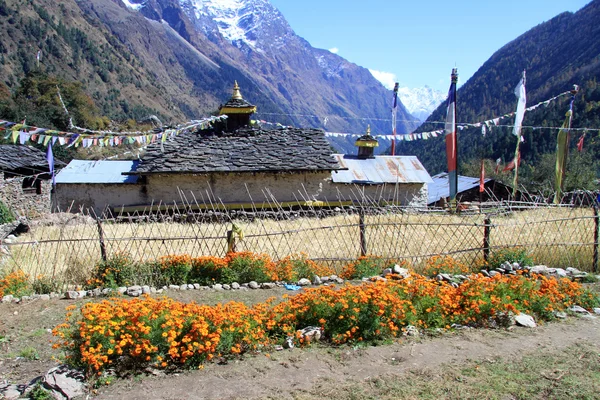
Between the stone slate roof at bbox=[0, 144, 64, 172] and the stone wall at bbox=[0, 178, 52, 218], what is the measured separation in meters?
0.68

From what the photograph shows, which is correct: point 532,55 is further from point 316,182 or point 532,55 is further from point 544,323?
point 544,323

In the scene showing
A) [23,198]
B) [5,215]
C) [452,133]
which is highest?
[452,133]

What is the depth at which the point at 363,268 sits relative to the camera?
941cm

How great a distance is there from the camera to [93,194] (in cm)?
1802

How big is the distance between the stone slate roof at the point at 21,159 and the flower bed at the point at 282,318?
19813 mm

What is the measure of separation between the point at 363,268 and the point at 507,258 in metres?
3.53

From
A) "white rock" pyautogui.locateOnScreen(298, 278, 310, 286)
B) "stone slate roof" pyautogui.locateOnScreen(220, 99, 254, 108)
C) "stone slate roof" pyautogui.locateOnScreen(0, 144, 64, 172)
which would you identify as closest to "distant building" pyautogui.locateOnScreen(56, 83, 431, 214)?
"stone slate roof" pyautogui.locateOnScreen(220, 99, 254, 108)

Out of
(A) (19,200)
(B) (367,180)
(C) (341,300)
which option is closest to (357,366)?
(C) (341,300)

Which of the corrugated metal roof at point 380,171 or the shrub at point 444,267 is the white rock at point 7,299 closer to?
the shrub at point 444,267

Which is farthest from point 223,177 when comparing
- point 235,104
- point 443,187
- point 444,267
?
point 443,187

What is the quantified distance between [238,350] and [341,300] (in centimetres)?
154

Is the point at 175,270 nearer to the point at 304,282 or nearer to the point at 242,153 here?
the point at 304,282

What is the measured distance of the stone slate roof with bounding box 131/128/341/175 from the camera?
17.3 metres

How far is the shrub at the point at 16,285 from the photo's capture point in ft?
26.6
